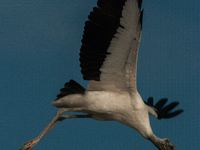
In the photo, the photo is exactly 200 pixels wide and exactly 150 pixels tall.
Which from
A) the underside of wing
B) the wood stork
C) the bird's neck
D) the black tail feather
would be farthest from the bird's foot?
the bird's neck

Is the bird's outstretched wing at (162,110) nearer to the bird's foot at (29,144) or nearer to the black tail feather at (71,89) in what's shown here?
the black tail feather at (71,89)

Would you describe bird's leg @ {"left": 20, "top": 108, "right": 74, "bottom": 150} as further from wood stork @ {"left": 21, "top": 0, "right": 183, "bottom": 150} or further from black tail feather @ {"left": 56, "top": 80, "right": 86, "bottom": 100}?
black tail feather @ {"left": 56, "top": 80, "right": 86, "bottom": 100}

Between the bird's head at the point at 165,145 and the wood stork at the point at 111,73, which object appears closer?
the wood stork at the point at 111,73

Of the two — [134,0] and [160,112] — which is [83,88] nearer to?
[134,0]

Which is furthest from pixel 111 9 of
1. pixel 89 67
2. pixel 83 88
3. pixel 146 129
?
pixel 146 129

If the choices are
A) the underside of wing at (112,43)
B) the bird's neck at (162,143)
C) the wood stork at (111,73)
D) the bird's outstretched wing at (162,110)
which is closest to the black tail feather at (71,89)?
the wood stork at (111,73)

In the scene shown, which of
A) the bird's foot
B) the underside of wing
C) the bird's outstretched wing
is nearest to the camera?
the underside of wing

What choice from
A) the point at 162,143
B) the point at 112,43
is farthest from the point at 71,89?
the point at 162,143

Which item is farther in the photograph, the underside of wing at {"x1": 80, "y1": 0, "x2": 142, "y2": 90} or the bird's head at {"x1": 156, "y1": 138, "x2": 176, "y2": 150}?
the bird's head at {"x1": 156, "y1": 138, "x2": 176, "y2": 150}

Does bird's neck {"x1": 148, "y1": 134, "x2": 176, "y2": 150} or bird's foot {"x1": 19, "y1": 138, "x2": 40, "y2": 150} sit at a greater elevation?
bird's foot {"x1": 19, "y1": 138, "x2": 40, "y2": 150}

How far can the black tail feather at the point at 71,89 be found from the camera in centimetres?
973

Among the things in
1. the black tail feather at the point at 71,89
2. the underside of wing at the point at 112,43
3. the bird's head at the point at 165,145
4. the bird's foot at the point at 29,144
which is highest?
the underside of wing at the point at 112,43

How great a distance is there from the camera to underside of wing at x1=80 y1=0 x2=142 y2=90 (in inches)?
344

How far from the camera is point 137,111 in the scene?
9.95m
